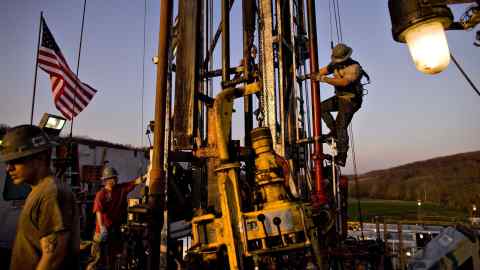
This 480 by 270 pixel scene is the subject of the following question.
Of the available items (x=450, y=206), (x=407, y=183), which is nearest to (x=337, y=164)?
(x=450, y=206)

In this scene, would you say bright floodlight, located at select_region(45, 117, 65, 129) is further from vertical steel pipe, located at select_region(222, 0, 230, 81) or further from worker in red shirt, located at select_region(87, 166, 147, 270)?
vertical steel pipe, located at select_region(222, 0, 230, 81)

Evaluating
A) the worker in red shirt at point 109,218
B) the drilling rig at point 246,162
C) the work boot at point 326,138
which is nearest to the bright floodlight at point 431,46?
the drilling rig at point 246,162

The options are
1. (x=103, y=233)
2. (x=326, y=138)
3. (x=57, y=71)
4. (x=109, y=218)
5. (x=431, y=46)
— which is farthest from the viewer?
(x=57, y=71)

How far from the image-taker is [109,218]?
5.45 metres

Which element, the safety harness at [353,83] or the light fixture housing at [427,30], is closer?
the light fixture housing at [427,30]

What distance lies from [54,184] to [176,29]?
339 cm

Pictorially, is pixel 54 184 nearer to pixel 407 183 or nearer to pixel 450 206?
pixel 450 206

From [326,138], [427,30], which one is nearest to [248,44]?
[326,138]

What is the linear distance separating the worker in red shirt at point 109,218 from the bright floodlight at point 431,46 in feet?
13.2

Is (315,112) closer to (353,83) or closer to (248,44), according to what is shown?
(353,83)

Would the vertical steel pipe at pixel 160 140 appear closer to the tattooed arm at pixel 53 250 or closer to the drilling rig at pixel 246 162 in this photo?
the drilling rig at pixel 246 162

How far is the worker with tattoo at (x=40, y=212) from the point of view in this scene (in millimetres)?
2033

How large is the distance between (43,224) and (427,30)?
2.62m

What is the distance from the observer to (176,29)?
16.1 feet
